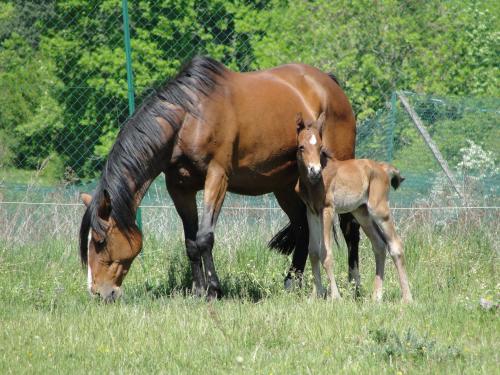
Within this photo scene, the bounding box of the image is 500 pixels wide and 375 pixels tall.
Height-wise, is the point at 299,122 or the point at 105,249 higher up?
the point at 299,122

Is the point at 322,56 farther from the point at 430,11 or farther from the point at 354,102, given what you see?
the point at 430,11

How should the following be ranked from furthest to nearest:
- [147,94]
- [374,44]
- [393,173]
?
[374,44]
[147,94]
[393,173]

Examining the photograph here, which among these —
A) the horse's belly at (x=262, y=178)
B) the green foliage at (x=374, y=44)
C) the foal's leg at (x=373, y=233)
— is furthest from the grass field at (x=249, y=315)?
the green foliage at (x=374, y=44)

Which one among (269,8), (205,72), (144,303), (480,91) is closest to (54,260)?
(144,303)

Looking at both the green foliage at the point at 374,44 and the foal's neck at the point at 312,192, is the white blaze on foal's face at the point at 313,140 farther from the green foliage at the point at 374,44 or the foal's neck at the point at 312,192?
the green foliage at the point at 374,44

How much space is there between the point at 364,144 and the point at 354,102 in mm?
1613

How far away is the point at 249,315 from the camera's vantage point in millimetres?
6492

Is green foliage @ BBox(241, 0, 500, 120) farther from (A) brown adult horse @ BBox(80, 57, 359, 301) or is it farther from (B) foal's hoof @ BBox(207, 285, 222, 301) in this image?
(B) foal's hoof @ BBox(207, 285, 222, 301)

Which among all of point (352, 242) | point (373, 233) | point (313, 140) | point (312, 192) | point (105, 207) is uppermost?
point (313, 140)

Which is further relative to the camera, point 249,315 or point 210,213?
point 210,213

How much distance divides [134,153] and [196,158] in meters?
0.53

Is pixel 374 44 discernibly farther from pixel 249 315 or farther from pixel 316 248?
pixel 249 315

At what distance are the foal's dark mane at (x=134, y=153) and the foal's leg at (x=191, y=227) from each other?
1.57ft

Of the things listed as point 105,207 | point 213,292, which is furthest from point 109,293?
point 213,292
